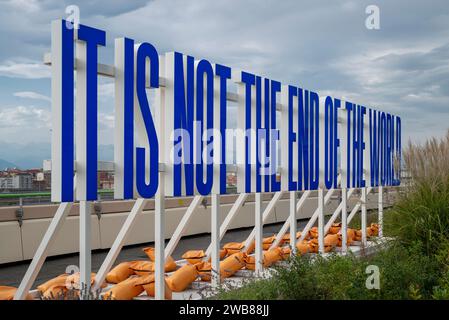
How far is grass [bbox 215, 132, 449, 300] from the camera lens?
14.5 ft

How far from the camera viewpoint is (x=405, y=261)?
590 centimetres

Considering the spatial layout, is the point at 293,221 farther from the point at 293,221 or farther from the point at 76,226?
the point at 76,226

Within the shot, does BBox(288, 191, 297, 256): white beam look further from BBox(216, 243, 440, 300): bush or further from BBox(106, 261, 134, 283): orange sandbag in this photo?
BBox(106, 261, 134, 283): orange sandbag

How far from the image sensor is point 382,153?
1112cm

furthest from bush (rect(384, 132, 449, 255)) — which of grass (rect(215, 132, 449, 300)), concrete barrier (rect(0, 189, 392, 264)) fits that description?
concrete barrier (rect(0, 189, 392, 264))

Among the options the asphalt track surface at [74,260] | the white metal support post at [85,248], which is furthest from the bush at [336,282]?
the asphalt track surface at [74,260]

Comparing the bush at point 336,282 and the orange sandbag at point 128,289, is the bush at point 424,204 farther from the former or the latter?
the orange sandbag at point 128,289

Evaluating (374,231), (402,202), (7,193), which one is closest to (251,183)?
(402,202)

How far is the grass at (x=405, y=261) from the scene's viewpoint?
4.43 m

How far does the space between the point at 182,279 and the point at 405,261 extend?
2.15 meters

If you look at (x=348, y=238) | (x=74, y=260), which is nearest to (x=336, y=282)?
(x=348, y=238)

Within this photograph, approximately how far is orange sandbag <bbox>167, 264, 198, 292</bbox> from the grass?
990 millimetres

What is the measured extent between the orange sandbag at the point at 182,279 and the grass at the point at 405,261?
3.25 ft
